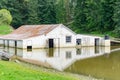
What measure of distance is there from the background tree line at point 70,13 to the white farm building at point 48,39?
1366 centimetres

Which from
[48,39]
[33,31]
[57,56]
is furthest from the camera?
[33,31]

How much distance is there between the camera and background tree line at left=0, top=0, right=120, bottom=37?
64438 millimetres

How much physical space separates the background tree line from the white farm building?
13.7m

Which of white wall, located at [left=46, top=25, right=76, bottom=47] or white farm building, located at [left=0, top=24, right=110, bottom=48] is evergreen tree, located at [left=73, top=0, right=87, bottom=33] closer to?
white farm building, located at [left=0, top=24, right=110, bottom=48]

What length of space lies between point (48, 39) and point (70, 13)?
113 ft

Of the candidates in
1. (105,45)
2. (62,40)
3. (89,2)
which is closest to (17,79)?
(62,40)

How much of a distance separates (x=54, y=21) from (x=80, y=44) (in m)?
31.5

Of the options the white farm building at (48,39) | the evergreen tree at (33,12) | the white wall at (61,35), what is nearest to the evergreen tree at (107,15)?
the white farm building at (48,39)

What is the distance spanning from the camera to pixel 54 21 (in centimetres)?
7956

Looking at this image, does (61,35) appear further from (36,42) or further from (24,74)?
(24,74)

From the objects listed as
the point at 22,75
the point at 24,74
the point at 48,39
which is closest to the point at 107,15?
the point at 48,39

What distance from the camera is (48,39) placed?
1800 inches

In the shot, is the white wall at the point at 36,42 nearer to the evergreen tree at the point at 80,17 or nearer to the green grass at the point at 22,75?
the green grass at the point at 22,75

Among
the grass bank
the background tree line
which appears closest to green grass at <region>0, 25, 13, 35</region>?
the background tree line
